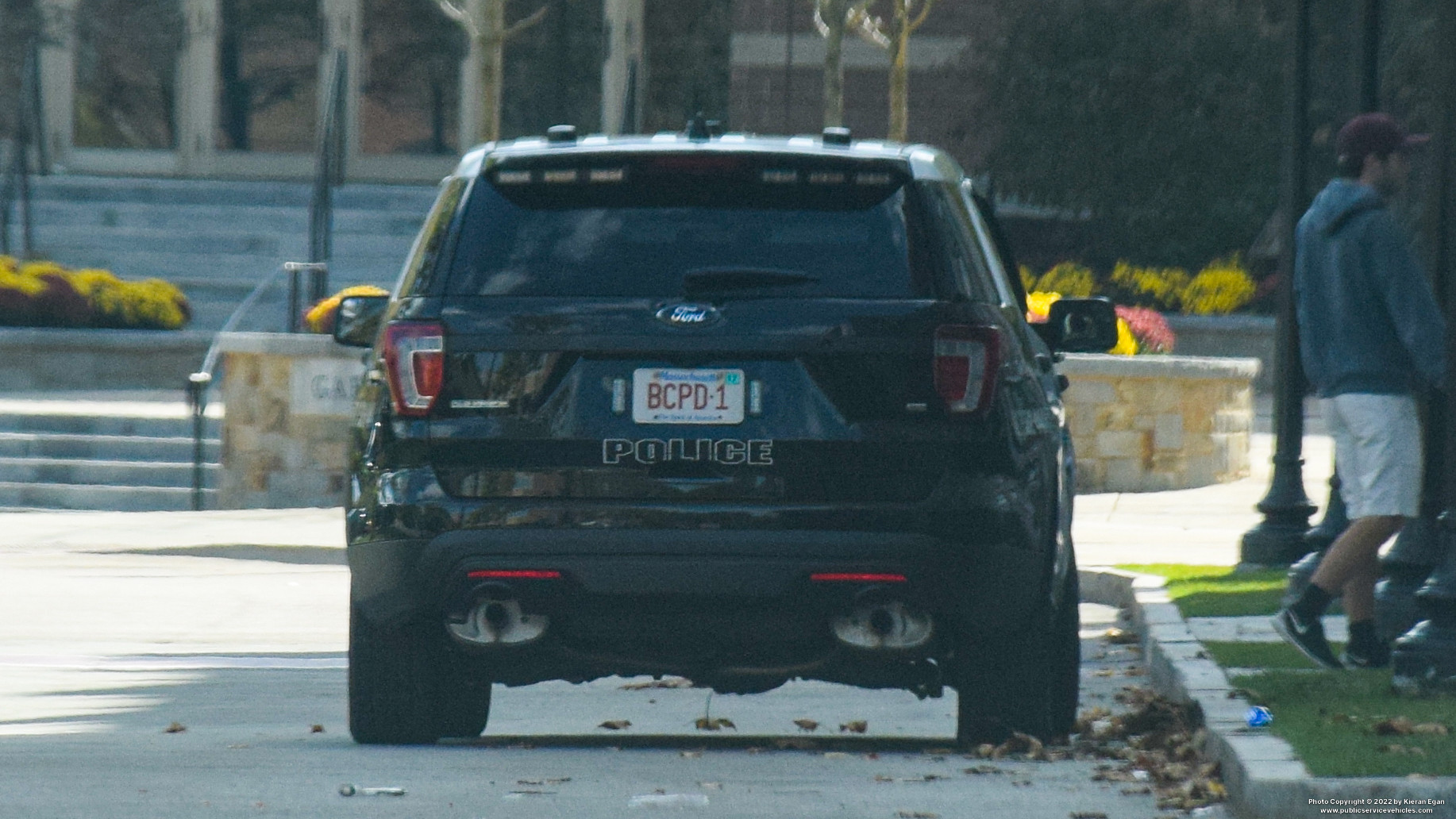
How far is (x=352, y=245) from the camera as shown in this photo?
2659 cm

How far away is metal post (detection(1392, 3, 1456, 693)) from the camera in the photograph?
8070 mm

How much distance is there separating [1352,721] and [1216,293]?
21.2m

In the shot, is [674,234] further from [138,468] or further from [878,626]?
[138,468]

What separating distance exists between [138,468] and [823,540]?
1390cm

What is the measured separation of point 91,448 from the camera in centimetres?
2038

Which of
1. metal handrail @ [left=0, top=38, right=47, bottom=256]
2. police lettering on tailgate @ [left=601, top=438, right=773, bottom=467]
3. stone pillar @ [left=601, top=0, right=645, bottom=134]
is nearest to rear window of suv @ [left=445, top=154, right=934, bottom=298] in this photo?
police lettering on tailgate @ [left=601, top=438, right=773, bottom=467]

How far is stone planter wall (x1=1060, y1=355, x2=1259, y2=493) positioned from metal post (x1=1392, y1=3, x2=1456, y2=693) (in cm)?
1031

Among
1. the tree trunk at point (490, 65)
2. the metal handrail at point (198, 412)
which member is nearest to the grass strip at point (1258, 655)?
the metal handrail at point (198, 412)

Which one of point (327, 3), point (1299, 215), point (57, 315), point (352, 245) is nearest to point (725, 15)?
point (327, 3)

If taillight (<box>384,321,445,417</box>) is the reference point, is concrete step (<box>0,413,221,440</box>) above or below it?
below

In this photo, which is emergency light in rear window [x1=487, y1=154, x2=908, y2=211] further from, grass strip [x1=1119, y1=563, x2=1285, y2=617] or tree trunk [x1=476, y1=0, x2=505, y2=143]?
tree trunk [x1=476, y1=0, x2=505, y2=143]

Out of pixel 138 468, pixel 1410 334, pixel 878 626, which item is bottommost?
pixel 138 468

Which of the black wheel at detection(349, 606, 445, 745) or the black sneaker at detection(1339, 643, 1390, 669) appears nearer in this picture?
the black wheel at detection(349, 606, 445, 745)

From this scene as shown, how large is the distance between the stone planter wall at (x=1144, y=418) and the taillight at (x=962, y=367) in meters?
11.9
